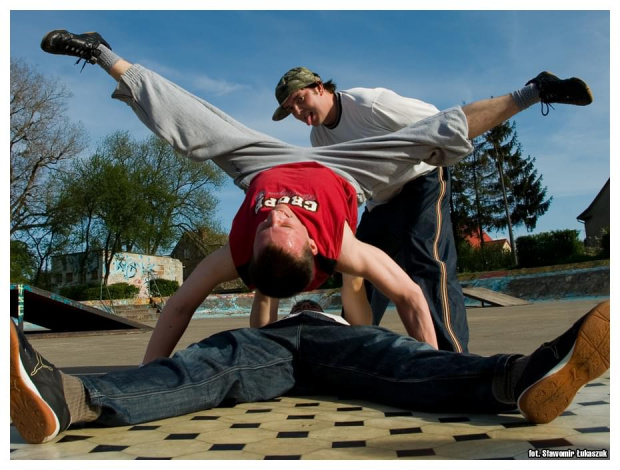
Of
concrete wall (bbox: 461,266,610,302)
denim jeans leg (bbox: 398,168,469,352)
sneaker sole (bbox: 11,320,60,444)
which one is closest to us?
sneaker sole (bbox: 11,320,60,444)

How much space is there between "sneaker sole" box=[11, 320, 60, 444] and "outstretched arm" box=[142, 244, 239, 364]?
0.83 m

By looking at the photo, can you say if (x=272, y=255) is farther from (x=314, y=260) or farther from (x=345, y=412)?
(x=345, y=412)

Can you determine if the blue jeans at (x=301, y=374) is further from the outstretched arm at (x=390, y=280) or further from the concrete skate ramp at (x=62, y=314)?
the concrete skate ramp at (x=62, y=314)

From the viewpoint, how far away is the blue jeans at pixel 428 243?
3463mm

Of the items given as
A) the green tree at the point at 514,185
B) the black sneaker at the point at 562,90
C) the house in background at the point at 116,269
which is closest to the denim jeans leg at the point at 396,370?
the black sneaker at the point at 562,90

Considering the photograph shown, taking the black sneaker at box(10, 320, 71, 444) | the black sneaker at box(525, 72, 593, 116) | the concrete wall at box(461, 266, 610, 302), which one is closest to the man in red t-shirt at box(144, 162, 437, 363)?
the black sneaker at box(10, 320, 71, 444)

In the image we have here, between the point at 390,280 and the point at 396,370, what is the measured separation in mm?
504

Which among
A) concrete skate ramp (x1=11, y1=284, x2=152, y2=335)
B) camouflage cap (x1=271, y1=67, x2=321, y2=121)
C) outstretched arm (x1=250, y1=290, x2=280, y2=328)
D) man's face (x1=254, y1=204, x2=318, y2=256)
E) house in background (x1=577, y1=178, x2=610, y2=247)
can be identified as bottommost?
concrete skate ramp (x1=11, y1=284, x2=152, y2=335)

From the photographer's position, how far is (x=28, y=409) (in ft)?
5.71

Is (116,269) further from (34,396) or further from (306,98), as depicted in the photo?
(34,396)

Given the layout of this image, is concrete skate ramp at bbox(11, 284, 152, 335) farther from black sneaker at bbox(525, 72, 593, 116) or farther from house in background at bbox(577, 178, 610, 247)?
house in background at bbox(577, 178, 610, 247)

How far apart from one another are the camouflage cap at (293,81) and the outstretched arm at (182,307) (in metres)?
1.51

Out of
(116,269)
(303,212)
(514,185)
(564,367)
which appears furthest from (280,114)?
(514,185)

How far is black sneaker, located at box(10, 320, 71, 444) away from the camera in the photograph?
5.58 ft
